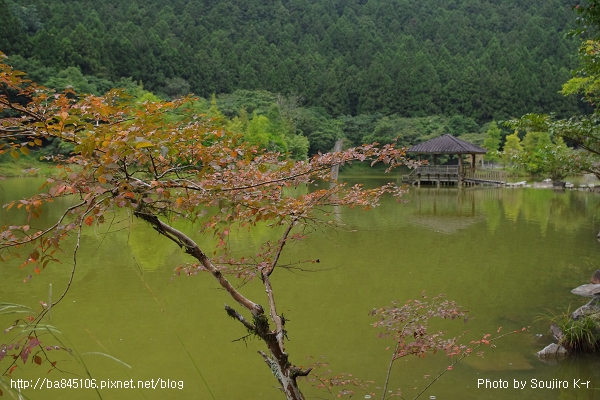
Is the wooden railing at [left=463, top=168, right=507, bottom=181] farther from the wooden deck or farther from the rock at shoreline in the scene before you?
the rock at shoreline

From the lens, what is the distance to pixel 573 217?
1071 cm

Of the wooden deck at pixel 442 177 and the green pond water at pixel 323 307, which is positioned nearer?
the green pond water at pixel 323 307

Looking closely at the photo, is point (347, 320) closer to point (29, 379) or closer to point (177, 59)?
point (29, 379)

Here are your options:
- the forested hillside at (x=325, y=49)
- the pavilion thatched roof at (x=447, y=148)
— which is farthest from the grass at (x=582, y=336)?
the forested hillside at (x=325, y=49)

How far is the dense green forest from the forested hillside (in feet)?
0.36

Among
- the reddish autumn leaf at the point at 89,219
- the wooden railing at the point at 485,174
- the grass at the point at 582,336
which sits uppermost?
the reddish autumn leaf at the point at 89,219

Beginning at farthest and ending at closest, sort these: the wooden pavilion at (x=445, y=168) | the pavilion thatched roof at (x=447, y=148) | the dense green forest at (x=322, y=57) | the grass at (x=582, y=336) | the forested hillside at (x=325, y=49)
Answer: the forested hillside at (x=325, y=49)
the dense green forest at (x=322, y=57)
the wooden pavilion at (x=445, y=168)
the pavilion thatched roof at (x=447, y=148)
the grass at (x=582, y=336)

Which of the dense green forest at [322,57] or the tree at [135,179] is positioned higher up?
the dense green forest at [322,57]

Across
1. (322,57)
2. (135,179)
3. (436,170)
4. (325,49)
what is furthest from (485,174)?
(325,49)

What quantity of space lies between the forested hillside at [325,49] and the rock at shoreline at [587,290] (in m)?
→ 30.0

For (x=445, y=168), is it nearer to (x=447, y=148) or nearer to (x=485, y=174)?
(x=447, y=148)

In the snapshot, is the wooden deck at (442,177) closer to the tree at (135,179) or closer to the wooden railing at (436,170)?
the wooden railing at (436,170)

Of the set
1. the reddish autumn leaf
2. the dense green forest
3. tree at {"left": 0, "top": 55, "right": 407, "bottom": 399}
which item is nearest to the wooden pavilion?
the dense green forest

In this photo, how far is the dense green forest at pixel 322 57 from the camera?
33312mm
